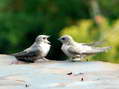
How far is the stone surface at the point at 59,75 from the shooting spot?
17.8 ft

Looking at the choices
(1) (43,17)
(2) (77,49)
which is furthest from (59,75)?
(1) (43,17)

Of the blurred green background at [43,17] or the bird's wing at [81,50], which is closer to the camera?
the bird's wing at [81,50]

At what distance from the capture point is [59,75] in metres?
5.91

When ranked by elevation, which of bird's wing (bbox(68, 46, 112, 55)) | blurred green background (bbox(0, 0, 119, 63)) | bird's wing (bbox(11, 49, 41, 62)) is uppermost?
blurred green background (bbox(0, 0, 119, 63))

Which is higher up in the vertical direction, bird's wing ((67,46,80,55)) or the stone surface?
bird's wing ((67,46,80,55))

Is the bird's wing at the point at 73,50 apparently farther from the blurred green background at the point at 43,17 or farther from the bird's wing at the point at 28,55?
the blurred green background at the point at 43,17

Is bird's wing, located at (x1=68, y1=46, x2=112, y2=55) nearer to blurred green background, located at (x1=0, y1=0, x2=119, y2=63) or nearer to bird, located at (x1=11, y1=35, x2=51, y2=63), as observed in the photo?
bird, located at (x1=11, y1=35, x2=51, y2=63)

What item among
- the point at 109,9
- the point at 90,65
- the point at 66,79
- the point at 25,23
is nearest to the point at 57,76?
the point at 66,79

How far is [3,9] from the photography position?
21938 millimetres

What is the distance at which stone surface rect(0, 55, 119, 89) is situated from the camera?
5418mm

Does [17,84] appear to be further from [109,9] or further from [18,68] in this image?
[109,9]

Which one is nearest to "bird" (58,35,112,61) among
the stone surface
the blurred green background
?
the stone surface

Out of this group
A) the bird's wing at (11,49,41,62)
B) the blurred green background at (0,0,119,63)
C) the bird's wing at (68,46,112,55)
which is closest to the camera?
the bird's wing at (11,49,41,62)

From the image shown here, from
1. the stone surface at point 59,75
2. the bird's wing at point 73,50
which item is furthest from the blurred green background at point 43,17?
the stone surface at point 59,75
